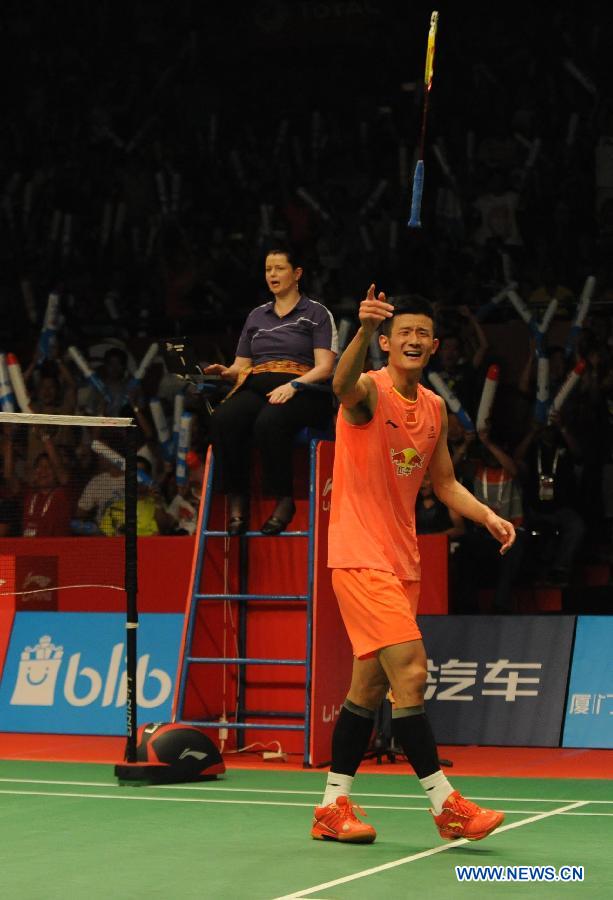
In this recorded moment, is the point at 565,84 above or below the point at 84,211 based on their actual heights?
above

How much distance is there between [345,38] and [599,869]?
18273 millimetres

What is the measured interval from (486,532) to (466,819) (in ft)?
20.2

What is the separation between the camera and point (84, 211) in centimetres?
2019

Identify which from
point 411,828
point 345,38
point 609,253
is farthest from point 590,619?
point 345,38

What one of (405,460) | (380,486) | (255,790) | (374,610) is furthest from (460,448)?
(374,610)

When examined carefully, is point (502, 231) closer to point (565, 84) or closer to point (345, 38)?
point (565, 84)

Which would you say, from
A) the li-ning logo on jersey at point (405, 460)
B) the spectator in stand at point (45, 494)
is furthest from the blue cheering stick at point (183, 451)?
the li-ning logo on jersey at point (405, 460)

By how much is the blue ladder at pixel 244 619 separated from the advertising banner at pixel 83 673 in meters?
1.09

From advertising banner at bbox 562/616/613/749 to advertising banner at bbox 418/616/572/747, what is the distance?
0.08 meters

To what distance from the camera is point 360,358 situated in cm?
598

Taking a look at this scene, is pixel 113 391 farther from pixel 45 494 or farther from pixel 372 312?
pixel 372 312

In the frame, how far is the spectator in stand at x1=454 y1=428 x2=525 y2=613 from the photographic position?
1188 cm

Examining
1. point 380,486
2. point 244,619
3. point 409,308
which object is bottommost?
point 244,619

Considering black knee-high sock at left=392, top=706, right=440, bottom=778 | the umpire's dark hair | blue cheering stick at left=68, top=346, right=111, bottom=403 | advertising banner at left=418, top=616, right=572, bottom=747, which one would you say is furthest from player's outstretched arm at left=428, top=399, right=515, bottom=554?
blue cheering stick at left=68, top=346, right=111, bottom=403
